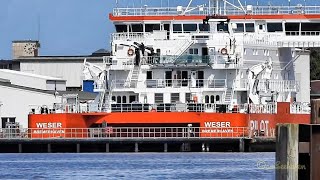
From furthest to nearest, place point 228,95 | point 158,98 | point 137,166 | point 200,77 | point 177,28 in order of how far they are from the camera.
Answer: point 177,28 < point 200,77 < point 158,98 < point 228,95 < point 137,166

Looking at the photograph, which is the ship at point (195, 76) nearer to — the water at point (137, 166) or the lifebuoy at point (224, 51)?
the lifebuoy at point (224, 51)

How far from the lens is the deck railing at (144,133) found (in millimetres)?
62531

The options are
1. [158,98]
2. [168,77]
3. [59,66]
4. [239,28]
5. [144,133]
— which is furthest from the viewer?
[59,66]

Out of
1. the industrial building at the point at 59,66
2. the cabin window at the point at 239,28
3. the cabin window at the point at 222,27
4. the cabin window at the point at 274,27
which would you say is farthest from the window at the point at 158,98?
the industrial building at the point at 59,66

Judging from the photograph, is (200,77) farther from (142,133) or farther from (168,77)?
(142,133)

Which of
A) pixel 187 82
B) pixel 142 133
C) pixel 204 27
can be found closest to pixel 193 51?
pixel 187 82

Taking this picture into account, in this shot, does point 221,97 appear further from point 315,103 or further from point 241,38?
point 315,103

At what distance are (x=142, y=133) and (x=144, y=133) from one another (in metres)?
0.18

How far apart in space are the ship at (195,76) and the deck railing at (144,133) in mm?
56

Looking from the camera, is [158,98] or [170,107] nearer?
[170,107]

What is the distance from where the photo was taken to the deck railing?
2462 inches

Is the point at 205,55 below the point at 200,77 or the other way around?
the other way around

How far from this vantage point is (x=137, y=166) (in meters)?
49.5

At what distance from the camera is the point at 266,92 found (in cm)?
6631
